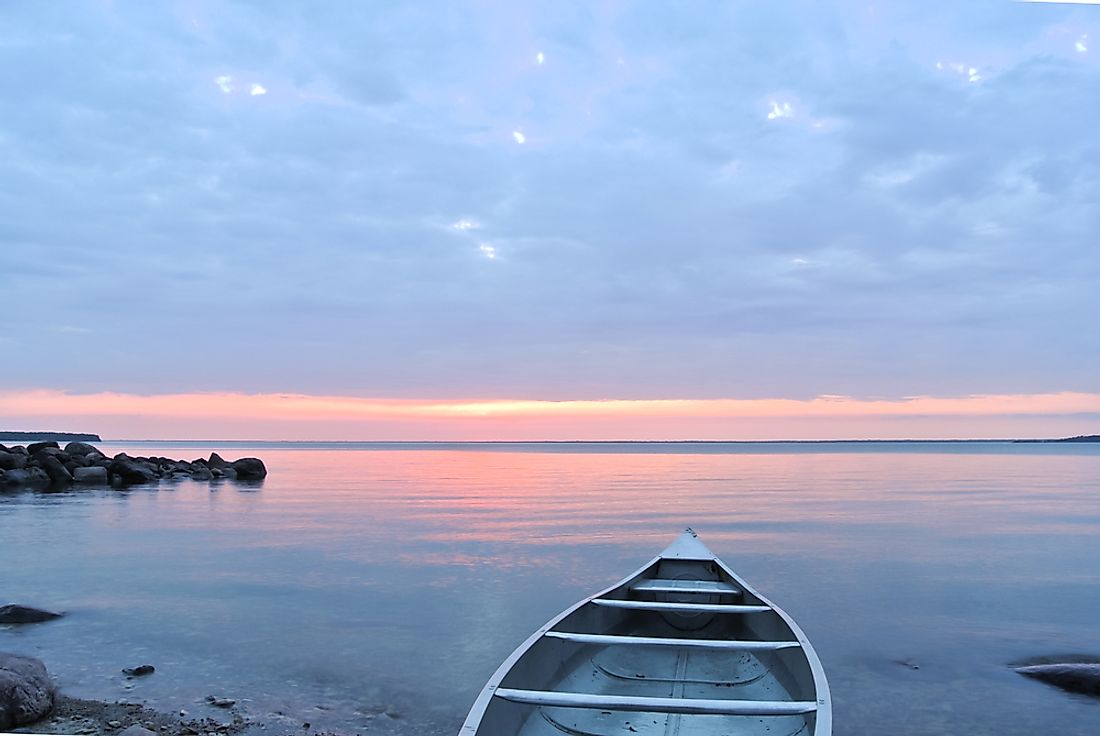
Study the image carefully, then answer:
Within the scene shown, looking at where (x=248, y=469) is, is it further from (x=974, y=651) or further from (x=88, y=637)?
(x=974, y=651)

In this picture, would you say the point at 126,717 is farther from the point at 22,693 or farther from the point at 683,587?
the point at 683,587

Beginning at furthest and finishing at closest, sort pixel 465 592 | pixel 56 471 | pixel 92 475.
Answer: pixel 92 475 < pixel 56 471 < pixel 465 592

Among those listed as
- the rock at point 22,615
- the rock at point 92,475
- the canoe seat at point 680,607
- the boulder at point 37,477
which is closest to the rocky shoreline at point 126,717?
the canoe seat at point 680,607

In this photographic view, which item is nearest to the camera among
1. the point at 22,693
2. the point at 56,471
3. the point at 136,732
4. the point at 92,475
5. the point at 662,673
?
the point at 136,732

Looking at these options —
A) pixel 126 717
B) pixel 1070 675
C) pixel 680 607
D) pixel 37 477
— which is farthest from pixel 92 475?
pixel 1070 675

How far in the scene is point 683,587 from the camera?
9.46m

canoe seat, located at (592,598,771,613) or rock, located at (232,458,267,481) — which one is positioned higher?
canoe seat, located at (592,598,771,613)

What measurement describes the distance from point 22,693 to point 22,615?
4.71 m

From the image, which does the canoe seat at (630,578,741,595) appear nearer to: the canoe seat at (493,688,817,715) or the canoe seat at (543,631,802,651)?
the canoe seat at (543,631,802,651)

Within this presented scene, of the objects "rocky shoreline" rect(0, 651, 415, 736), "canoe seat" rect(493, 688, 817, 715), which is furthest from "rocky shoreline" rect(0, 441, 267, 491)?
"canoe seat" rect(493, 688, 817, 715)

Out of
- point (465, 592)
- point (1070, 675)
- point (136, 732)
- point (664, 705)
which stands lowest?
point (465, 592)

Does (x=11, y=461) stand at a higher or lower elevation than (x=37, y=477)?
higher

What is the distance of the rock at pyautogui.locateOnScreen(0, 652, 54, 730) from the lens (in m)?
6.20

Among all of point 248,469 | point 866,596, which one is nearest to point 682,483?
point 248,469
